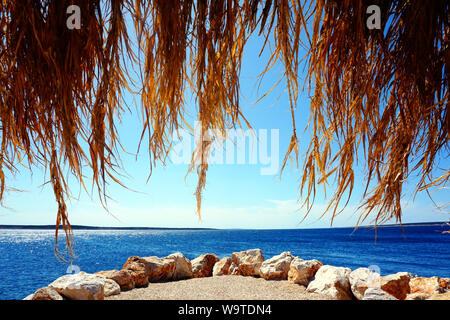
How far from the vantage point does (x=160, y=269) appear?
452 cm

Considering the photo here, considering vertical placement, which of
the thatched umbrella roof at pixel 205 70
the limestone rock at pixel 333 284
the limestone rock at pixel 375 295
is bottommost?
the limestone rock at pixel 333 284

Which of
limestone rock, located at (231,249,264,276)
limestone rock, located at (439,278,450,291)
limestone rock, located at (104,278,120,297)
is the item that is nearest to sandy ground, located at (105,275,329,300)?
limestone rock, located at (104,278,120,297)

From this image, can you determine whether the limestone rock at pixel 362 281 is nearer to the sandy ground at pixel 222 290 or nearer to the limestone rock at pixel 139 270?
the sandy ground at pixel 222 290

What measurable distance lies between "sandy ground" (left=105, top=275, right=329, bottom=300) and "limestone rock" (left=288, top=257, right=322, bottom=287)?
10cm

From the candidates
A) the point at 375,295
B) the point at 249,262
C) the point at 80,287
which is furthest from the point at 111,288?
the point at 375,295

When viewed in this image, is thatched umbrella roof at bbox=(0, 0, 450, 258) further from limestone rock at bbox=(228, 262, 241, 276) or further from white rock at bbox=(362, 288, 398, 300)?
limestone rock at bbox=(228, 262, 241, 276)

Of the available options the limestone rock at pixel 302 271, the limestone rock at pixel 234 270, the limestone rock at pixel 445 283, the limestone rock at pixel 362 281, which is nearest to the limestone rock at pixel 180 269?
the limestone rock at pixel 234 270

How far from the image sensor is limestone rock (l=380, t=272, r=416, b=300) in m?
3.76

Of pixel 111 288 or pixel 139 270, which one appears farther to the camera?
pixel 139 270

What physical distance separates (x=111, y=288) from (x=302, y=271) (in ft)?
8.45

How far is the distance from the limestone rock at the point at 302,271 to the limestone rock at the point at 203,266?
161 centimetres

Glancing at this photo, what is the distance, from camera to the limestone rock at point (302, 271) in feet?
13.8

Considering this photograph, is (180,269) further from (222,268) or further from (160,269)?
(222,268)

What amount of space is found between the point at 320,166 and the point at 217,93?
1.28ft
